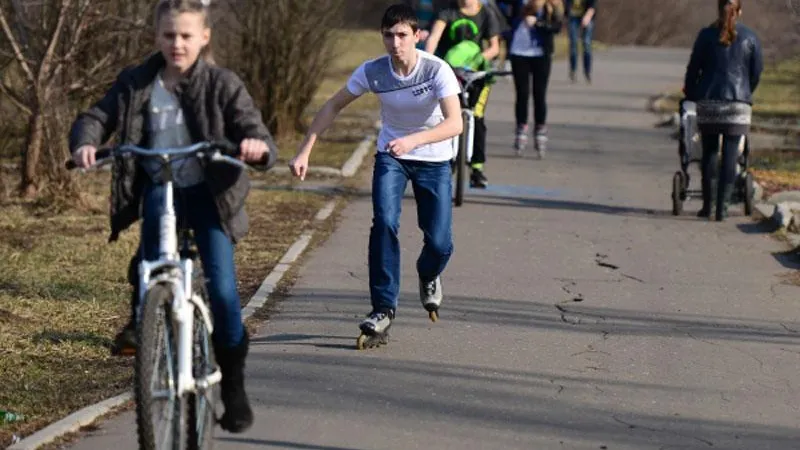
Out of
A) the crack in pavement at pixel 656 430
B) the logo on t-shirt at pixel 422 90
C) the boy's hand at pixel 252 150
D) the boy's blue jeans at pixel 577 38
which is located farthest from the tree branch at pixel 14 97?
the boy's blue jeans at pixel 577 38

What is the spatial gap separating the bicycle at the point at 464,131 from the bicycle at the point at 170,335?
26.8 feet

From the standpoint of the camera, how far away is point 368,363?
8.70 metres

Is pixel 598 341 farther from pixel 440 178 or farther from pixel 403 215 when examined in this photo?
pixel 403 215

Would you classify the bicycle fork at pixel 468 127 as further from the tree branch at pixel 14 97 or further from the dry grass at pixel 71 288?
the tree branch at pixel 14 97

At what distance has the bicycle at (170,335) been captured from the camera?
5953 millimetres

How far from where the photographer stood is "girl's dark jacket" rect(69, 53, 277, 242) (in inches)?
253

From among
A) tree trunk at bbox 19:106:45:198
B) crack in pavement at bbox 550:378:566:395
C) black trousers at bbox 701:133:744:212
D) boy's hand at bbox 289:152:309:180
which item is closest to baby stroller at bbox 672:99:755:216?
black trousers at bbox 701:133:744:212

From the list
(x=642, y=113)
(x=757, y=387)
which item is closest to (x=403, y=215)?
(x=757, y=387)

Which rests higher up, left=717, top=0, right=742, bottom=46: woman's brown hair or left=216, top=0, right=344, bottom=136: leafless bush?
left=717, top=0, right=742, bottom=46: woman's brown hair

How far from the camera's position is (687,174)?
14883 mm

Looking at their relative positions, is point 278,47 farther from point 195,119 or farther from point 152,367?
point 152,367

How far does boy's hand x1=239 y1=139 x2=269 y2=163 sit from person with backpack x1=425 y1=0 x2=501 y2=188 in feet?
28.9

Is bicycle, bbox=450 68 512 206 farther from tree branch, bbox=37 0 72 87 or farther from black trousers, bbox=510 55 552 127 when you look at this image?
tree branch, bbox=37 0 72 87

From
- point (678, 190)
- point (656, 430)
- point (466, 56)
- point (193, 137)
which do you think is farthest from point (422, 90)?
point (466, 56)
